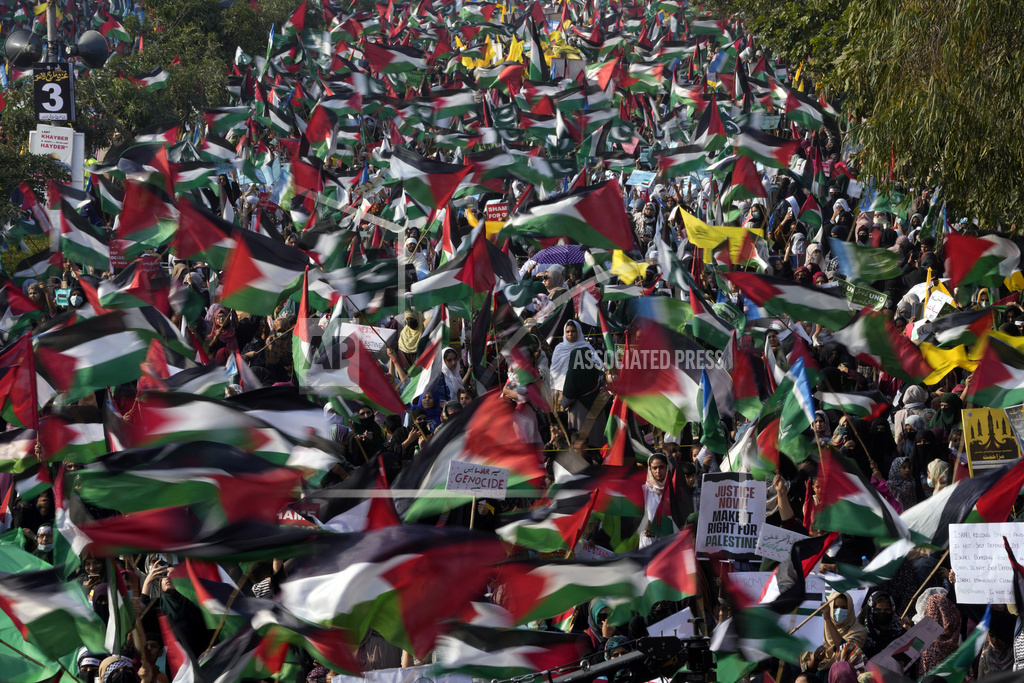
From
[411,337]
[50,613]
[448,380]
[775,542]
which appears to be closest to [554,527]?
[775,542]

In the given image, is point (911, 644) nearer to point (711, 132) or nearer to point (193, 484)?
point (193, 484)

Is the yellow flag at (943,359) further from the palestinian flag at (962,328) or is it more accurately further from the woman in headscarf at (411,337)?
the woman in headscarf at (411,337)

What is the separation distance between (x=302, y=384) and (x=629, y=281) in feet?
15.3

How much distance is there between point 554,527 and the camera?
7746 millimetres

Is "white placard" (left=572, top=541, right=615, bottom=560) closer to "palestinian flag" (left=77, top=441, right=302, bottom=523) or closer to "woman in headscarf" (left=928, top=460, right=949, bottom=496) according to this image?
"palestinian flag" (left=77, top=441, right=302, bottom=523)

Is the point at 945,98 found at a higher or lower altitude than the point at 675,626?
higher

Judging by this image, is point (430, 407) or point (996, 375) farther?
point (430, 407)

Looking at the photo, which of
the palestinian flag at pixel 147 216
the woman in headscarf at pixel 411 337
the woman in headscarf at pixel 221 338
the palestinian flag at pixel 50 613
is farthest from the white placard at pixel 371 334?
the palestinian flag at pixel 50 613

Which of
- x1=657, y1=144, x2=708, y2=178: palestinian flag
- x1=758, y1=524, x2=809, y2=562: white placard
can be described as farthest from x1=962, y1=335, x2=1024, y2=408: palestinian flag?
x1=657, y1=144, x2=708, y2=178: palestinian flag

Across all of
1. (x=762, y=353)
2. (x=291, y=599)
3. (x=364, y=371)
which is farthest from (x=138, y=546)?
(x=762, y=353)

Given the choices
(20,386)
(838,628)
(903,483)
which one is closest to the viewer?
(838,628)

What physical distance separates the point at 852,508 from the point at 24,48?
63.5ft

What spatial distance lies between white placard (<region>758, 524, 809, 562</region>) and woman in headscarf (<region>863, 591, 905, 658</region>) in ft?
2.00

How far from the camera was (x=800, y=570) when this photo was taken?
7.11 meters
